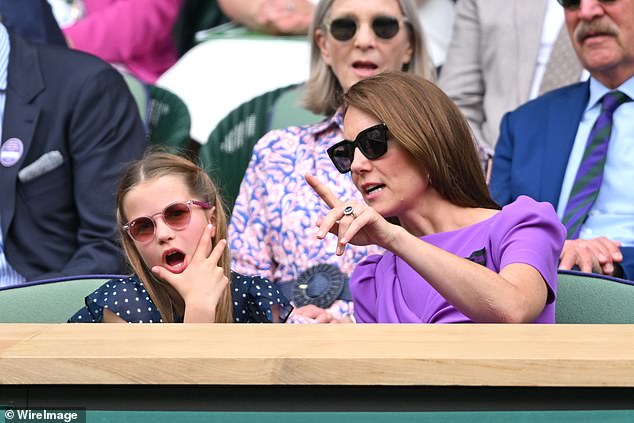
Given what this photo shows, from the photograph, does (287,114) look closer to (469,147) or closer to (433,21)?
(433,21)

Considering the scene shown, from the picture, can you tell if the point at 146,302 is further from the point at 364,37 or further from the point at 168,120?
the point at 168,120

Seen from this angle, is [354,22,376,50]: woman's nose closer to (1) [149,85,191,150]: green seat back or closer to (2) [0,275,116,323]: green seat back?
(1) [149,85,191,150]: green seat back

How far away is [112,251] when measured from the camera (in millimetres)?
3672

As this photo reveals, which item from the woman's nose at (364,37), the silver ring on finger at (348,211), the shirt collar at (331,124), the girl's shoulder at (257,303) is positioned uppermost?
the silver ring on finger at (348,211)

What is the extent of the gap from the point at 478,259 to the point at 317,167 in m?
1.27

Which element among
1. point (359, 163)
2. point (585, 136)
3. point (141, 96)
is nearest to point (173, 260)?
point (359, 163)

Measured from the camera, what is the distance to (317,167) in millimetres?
3666

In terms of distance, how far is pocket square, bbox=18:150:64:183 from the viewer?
3.68 metres

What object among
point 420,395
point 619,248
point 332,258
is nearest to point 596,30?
point 619,248

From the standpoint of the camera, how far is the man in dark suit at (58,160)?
12.1 ft

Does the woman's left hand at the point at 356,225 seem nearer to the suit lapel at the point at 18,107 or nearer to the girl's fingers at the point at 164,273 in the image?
the girl's fingers at the point at 164,273

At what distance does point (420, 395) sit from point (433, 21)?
339 centimetres

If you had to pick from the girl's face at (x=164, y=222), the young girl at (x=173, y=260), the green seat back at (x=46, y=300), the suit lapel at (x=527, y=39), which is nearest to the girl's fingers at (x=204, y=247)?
the young girl at (x=173, y=260)

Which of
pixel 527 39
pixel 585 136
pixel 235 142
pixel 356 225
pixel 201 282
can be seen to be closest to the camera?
pixel 356 225
